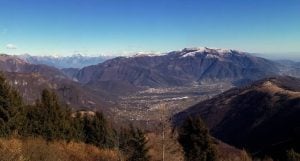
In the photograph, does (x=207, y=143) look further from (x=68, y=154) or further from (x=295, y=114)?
(x=295, y=114)

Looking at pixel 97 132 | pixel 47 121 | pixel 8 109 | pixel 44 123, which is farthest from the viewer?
pixel 97 132

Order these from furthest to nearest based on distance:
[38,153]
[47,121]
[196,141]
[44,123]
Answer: [196,141]
[47,121]
[44,123]
[38,153]

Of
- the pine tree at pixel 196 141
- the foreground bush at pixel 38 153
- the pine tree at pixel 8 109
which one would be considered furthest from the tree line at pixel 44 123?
the foreground bush at pixel 38 153

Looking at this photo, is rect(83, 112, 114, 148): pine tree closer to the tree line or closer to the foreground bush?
the tree line

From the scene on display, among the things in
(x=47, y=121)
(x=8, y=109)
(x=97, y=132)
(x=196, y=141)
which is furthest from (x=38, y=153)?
(x=97, y=132)

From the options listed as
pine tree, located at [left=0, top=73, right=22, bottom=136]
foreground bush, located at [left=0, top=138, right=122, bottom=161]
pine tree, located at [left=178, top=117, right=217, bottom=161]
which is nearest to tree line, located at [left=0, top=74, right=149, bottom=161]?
pine tree, located at [left=0, top=73, right=22, bottom=136]

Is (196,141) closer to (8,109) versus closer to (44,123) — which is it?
(44,123)

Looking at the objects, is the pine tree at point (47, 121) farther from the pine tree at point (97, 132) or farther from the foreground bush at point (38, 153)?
the pine tree at point (97, 132)

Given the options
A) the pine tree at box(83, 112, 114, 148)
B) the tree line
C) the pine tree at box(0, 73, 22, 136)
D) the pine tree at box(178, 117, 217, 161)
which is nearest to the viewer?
the pine tree at box(0, 73, 22, 136)
